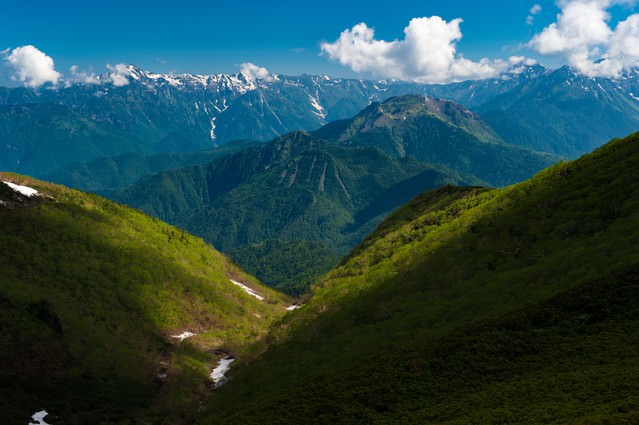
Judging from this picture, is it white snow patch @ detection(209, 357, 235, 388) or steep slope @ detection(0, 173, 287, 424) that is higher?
steep slope @ detection(0, 173, 287, 424)

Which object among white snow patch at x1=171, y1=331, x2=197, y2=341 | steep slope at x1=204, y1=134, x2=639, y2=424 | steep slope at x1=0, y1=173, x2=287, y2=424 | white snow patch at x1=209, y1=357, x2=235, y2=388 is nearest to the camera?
steep slope at x1=204, y1=134, x2=639, y2=424

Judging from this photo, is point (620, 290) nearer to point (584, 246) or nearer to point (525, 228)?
point (584, 246)

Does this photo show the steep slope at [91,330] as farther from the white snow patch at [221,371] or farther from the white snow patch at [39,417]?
the white snow patch at [221,371]

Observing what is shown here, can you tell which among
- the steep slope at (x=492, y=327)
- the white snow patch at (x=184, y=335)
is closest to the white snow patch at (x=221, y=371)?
the white snow patch at (x=184, y=335)

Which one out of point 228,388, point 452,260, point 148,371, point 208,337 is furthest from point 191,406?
point 452,260

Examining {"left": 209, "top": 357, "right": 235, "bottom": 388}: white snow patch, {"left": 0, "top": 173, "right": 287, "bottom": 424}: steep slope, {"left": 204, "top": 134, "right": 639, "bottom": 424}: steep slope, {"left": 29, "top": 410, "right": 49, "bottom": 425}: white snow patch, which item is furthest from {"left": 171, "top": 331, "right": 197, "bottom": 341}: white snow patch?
{"left": 29, "top": 410, "right": 49, "bottom": 425}: white snow patch

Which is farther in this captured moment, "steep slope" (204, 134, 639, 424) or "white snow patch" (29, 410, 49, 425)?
"white snow patch" (29, 410, 49, 425)

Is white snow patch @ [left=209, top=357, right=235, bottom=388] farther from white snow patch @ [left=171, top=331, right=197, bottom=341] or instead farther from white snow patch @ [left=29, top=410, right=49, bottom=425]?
white snow patch @ [left=29, top=410, right=49, bottom=425]
